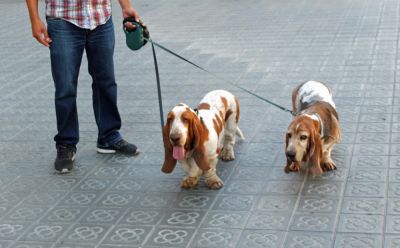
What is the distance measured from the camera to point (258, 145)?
6012mm

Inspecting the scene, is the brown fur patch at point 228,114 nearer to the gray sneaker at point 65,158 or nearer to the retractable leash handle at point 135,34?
the retractable leash handle at point 135,34

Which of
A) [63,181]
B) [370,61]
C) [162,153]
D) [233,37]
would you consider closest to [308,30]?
[233,37]

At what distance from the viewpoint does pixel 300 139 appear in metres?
4.96

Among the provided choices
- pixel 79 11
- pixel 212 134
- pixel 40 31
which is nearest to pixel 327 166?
pixel 212 134

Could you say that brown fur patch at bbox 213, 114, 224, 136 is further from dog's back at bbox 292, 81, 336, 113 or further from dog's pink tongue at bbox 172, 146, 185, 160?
dog's back at bbox 292, 81, 336, 113

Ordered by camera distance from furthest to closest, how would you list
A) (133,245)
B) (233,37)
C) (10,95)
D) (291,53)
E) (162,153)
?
(233,37) < (291,53) < (10,95) < (162,153) < (133,245)

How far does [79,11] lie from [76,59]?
15.5 inches

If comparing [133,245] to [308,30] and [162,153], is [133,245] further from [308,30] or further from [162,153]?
[308,30]

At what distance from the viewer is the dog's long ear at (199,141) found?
16.0 feet

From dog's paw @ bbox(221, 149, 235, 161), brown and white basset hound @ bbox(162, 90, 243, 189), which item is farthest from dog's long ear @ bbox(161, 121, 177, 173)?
dog's paw @ bbox(221, 149, 235, 161)

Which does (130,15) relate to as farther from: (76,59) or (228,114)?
(228,114)

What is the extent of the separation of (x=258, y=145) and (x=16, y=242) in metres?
2.32

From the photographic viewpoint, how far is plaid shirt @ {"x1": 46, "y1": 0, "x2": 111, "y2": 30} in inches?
215

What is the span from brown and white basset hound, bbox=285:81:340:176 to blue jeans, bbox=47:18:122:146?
1615mm
